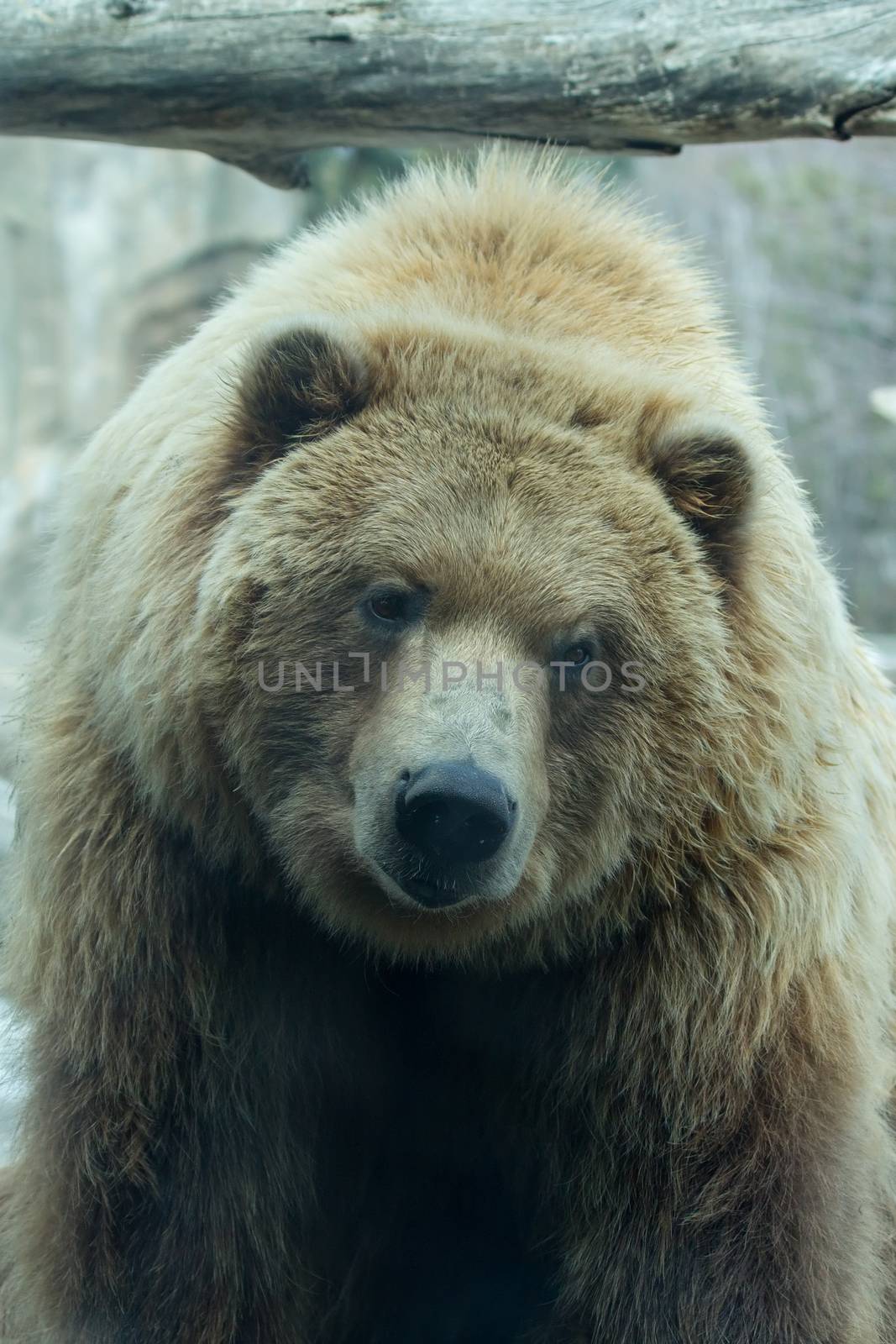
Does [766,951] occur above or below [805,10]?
below

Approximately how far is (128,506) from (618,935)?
4.97ft

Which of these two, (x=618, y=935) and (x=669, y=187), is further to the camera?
(x=669, y=187)

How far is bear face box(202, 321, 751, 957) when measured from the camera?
308cm

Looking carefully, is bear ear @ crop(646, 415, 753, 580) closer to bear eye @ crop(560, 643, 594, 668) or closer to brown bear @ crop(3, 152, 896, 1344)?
brown bear @ crop(3, 152, 896, 1344)

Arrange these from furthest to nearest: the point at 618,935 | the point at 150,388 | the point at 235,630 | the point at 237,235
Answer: the point at 237,235
the point at 150,388
the point at 618,935
the point at 235,630

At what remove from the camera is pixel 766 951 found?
128 inches

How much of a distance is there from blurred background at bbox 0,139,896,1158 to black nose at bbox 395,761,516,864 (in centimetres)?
1227

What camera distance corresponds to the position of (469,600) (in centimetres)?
308

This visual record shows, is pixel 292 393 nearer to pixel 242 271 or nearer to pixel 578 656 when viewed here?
pixel 578 656

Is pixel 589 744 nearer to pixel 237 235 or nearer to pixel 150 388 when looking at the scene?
pixel 150 388

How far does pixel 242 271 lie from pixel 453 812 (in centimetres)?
1353

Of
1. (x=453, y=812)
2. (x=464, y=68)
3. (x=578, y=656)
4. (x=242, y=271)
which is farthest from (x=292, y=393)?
(x=242, y=271)

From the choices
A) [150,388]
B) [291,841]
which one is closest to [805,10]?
[150,388]

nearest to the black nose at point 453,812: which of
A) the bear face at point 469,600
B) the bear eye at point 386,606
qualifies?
→ the bear face at point 469,600
